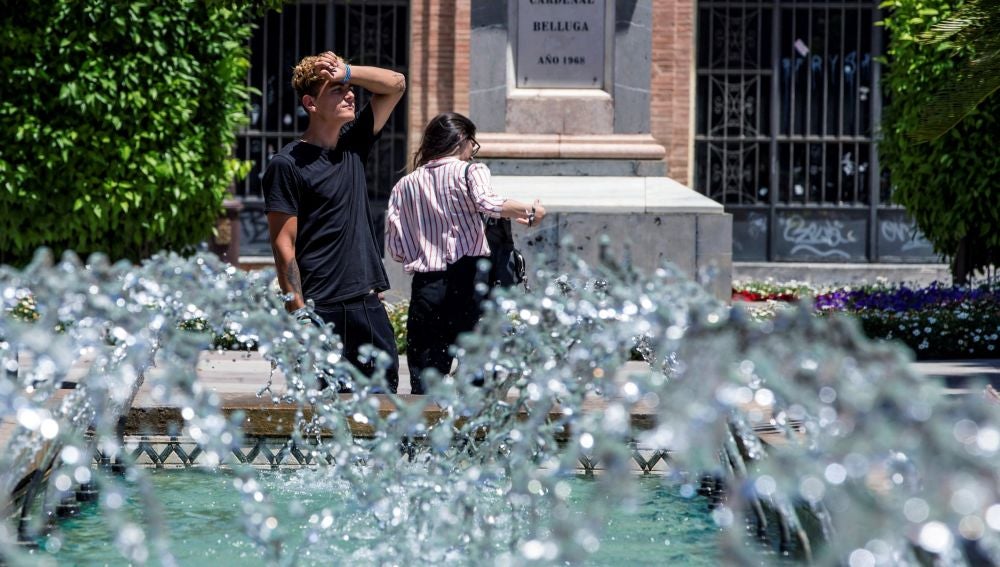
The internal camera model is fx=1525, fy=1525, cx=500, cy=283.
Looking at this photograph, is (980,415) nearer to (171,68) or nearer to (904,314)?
(904,314)

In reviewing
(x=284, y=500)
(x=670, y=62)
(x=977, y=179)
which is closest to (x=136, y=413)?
(x=284, y=500)

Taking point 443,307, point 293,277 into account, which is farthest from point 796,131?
point 293,277

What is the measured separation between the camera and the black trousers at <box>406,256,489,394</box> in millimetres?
6461

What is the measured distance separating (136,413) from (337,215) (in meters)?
1.03

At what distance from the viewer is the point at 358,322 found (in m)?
5.73

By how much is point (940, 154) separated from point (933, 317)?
3231 millimetres

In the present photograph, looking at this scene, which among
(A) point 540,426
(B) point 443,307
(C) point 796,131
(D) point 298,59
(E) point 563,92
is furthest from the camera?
(C) point 796,131

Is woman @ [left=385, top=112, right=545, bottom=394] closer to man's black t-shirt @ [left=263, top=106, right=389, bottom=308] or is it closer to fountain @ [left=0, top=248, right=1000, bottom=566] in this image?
man's black t-shirt @ [left=263, top=106, right=389, bottom=308]

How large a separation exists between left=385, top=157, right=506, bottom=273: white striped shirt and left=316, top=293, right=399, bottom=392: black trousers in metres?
0.69

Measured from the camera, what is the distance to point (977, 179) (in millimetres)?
14031

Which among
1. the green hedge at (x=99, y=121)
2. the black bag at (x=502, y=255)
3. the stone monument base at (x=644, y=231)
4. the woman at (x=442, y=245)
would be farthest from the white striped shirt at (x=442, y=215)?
the green hedge at (x=99, y=121)

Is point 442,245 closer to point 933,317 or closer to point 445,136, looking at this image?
point 445,136

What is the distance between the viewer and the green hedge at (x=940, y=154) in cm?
1409

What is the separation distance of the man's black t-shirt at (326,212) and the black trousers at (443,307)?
656 millimetres
